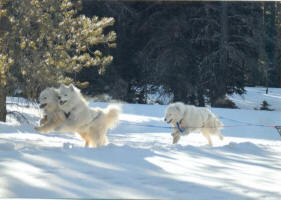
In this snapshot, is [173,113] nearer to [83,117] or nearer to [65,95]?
[83,117]

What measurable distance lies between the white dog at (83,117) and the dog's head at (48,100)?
0.39ft

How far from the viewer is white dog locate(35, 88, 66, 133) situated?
5789mm

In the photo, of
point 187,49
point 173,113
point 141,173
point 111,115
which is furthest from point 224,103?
point 141,173

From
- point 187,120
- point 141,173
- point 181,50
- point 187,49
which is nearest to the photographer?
point 141,173

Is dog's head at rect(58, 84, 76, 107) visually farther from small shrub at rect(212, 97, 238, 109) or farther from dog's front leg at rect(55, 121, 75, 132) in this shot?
small shrub at rect(212, 97, 238, 109)

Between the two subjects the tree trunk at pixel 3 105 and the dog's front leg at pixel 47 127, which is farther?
the tree trunk at pixel 3 105

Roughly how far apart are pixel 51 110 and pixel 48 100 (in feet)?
0.49

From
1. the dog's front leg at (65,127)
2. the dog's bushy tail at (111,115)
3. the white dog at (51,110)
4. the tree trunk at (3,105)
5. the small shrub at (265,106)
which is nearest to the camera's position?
the dog's front leg at (65,127)

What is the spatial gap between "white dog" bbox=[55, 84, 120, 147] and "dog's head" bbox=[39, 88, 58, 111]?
120mm

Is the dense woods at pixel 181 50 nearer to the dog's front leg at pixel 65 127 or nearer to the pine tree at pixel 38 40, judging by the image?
the pine tree at pixel 38 40

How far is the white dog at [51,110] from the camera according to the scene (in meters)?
5.79

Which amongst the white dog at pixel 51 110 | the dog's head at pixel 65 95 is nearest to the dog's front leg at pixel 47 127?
the white dog at pixel 51 110

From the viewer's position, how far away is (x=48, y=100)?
5.84 metres

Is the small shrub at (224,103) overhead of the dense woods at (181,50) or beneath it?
beneath
